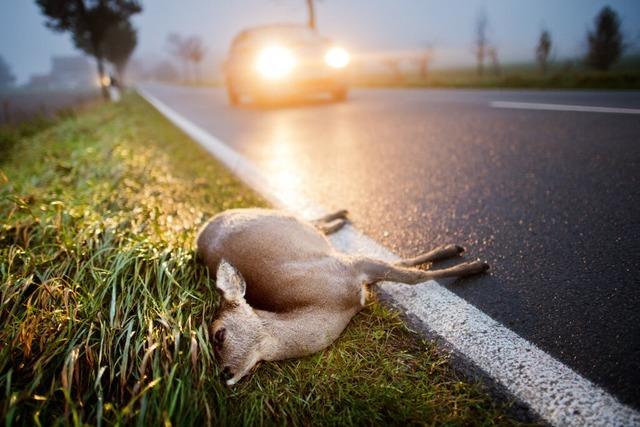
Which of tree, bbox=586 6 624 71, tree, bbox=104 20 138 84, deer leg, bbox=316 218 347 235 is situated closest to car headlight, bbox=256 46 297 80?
deer leg, bbox=316 218 347 235

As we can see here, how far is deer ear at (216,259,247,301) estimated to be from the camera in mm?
1651

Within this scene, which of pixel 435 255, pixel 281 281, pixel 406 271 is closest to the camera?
pixel 281 281

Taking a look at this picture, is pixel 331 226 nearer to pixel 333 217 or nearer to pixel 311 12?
pixel 333 217

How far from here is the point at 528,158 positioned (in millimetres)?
4277

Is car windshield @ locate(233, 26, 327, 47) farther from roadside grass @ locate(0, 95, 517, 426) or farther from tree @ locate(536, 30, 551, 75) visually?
tree @ locate(536, 30, 551, 75)

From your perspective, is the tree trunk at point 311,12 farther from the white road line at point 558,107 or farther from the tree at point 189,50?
the tree at point 189,50

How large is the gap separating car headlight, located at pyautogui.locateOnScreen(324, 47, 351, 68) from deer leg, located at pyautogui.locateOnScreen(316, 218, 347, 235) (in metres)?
8.60

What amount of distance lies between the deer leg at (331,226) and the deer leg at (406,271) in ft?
2.50

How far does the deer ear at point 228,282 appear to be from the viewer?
5.42 feet

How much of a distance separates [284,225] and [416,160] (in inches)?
110

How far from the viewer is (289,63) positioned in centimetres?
1036

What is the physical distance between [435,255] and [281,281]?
3.36ft

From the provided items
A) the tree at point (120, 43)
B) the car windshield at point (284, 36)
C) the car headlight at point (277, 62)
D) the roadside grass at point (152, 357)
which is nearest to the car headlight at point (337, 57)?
the car windshield at point (284, 36)

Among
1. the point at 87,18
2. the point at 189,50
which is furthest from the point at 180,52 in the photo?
the point at 87,18
